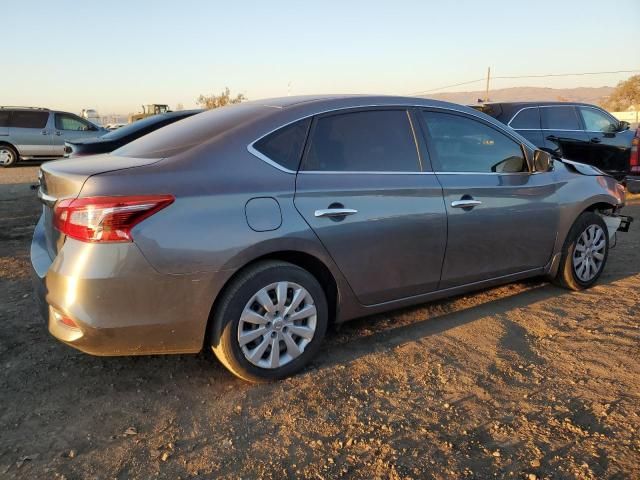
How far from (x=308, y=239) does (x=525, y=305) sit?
88.2 inches

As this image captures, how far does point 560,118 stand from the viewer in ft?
29.4

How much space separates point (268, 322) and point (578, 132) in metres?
7.99

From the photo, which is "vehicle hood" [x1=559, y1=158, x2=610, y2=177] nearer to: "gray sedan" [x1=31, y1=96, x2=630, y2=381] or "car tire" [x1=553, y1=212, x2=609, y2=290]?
"car tire" [x1=553, y1=212, x2=609, y2=290]

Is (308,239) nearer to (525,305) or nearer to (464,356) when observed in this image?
(464,356)

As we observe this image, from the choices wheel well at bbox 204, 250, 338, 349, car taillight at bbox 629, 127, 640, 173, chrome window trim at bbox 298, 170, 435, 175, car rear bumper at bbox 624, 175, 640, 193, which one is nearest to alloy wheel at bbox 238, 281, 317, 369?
wheel well at bbox 204, 250, 338, 349

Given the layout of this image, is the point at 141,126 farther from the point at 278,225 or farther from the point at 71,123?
the point at 71,123

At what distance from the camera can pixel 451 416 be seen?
2791mm

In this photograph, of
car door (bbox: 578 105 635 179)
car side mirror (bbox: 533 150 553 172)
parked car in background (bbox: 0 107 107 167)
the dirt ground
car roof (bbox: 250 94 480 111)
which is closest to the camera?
the dirt ground

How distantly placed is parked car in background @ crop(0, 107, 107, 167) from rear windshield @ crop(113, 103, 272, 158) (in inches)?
565

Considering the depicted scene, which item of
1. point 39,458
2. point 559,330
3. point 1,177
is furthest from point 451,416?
point 1,177

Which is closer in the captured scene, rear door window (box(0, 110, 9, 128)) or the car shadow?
the car shadow

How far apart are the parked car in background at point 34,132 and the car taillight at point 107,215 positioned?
15.2m

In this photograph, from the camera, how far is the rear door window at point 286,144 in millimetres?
3092

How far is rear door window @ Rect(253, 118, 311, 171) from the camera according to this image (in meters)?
3.09
